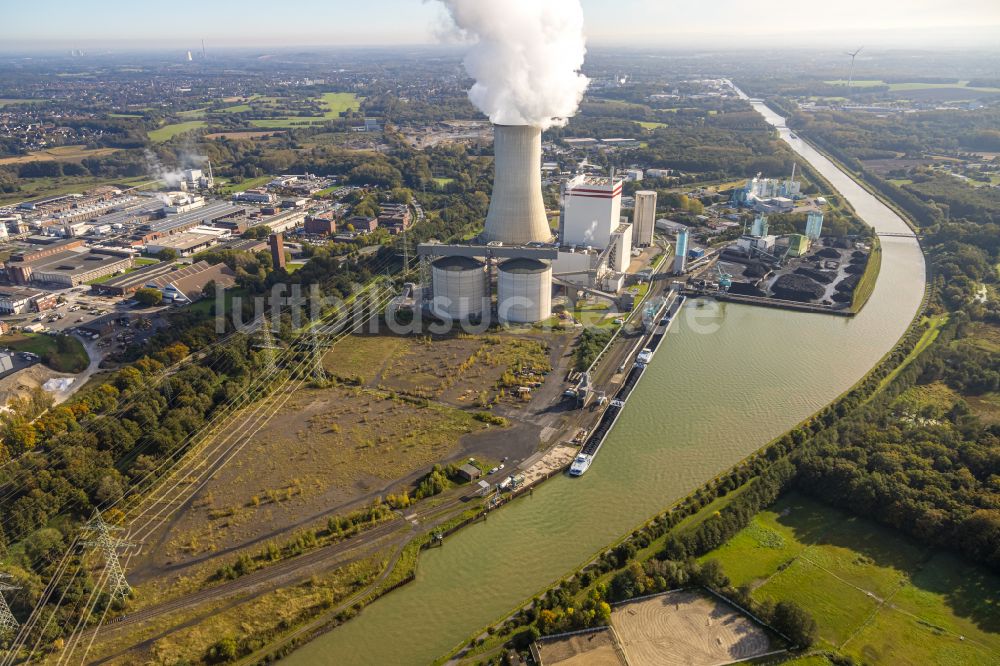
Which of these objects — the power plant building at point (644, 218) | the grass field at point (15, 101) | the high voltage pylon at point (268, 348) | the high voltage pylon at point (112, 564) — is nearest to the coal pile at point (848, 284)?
the power plant building at point (644, 218)

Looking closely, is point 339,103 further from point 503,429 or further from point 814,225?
point 503,429

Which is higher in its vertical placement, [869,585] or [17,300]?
[17,300]

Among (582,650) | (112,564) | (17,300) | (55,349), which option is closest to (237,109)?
(17,300)

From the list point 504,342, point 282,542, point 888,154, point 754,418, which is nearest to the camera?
point 282,542

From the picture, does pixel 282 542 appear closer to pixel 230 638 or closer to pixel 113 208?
pixel 230 638

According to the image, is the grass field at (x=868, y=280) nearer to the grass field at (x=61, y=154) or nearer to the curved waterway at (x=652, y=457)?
the curved waterway at (x=652, y=457)

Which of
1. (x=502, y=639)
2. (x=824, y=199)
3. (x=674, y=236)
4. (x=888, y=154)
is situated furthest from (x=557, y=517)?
(x=888, y=154)
